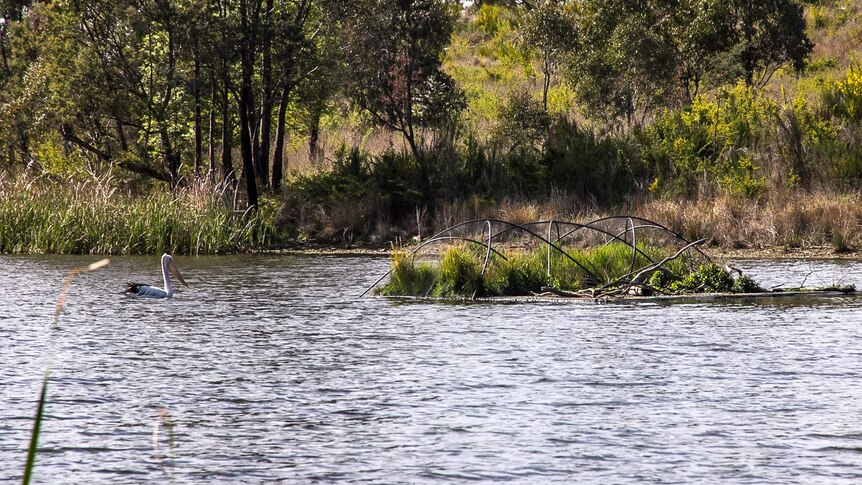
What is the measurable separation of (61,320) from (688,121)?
87.0ft

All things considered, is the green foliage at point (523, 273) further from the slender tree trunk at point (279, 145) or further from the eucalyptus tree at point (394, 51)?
the slender tree trunk at point (279, 145)

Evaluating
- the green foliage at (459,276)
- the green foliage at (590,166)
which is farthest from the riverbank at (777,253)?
the green foliage at (459,276)

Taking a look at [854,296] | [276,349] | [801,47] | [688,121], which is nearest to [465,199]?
[688,121]

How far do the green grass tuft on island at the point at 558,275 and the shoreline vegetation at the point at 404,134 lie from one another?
10775 millimetres

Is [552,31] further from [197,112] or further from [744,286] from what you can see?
[744,286]

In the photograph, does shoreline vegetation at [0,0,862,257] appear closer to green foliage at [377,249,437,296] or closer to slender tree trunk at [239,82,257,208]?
slender tree trunk at [239,82,257,208]

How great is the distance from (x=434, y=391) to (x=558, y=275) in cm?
1219

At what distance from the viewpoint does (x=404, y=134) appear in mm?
46531

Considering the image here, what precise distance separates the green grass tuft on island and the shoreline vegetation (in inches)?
424

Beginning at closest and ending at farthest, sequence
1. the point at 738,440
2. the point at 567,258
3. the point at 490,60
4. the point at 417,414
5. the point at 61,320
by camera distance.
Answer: the point at 738,440, the point at 417,414, the point at 61,320, the point at 567,258, the point at 490,60

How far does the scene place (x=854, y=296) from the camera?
26328 mm

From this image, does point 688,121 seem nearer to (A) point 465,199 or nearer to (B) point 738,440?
(A) point 465,199

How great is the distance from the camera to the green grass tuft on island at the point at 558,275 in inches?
1059

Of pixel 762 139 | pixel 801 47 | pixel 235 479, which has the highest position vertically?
pixel 801 47
